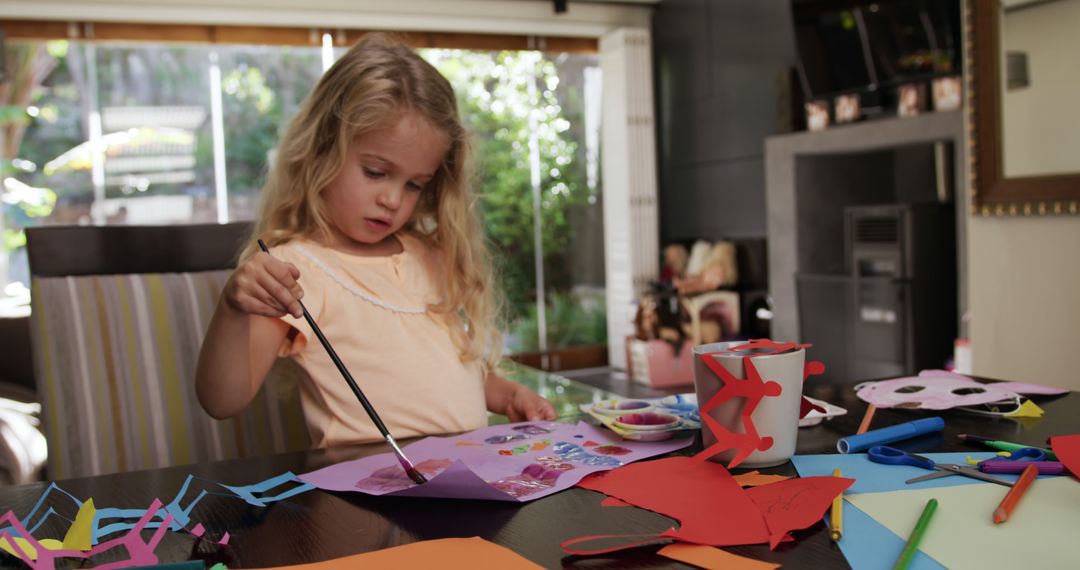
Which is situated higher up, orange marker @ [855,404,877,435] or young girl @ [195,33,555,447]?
young girl @ [195,33,555,447]

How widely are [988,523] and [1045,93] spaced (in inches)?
88.0

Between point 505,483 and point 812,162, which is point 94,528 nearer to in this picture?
point 505,483

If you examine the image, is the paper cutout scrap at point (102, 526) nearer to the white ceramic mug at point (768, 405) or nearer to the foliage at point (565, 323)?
the white ceramic mug at point (768, 405)

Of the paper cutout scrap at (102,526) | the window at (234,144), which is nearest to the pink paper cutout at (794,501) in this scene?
the paper cutout scrap at (102,526)

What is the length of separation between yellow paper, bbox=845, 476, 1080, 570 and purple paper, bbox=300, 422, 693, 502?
0.21 m

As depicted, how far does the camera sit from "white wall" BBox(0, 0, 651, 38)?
4.53 meters

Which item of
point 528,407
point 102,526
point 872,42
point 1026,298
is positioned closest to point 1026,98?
point 1026,298

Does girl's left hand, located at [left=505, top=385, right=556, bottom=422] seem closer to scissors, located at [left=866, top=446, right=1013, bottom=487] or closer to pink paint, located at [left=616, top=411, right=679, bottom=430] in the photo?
pink paint, located at [left=616, top=411, right=679, bottom=430]

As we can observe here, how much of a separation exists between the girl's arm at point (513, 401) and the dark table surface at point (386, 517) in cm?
33

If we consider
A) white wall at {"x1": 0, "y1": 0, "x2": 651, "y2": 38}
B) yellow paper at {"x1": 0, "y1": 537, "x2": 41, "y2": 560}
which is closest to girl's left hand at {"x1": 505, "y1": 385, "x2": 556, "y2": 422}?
yellow paper at {"x1": 0, "y1": 537, "x2": 41, "y2": 560}

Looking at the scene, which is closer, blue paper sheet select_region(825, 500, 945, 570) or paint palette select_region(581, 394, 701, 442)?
blue paper sheet select_region(825, 500, 945, 570)

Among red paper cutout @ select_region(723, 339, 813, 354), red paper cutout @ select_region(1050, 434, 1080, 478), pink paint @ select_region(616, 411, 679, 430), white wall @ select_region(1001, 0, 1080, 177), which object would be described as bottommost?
red paper cutout @ select_region(1050, 434, 1080, 478)

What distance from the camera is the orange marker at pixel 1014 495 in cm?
59

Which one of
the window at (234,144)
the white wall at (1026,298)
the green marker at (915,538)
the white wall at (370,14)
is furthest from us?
the window at (234,144)
